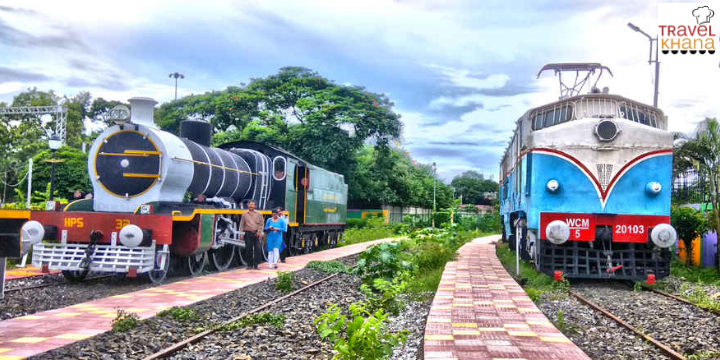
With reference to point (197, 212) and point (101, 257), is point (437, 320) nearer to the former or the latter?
point (197, 212)

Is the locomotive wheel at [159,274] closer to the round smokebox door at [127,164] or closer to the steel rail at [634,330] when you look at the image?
the round smokebox door at [127,164]

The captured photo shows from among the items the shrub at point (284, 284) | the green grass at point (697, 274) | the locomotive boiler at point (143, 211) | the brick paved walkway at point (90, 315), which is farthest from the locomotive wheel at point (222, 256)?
the green grass at point (697, 274)

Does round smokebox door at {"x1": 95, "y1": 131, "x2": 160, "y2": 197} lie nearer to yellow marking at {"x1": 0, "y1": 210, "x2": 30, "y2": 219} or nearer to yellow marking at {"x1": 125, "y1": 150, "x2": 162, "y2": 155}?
yellow marking at {"x1": 125, "y1": 150, "x2": 162, "y2": 155}

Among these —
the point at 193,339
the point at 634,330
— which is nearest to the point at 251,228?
the point at 193,339

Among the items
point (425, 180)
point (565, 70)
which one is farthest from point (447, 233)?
point (425, 180)

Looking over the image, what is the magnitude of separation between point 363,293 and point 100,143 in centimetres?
515

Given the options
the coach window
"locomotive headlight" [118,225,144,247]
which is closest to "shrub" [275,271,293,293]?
"locomotive headlight" [118,225,144,247]

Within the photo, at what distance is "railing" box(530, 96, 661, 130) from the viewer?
33.4 feet

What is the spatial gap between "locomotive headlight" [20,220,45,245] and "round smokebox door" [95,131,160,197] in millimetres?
1527

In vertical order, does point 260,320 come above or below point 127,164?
below

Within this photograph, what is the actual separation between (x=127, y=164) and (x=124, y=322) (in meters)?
4.73

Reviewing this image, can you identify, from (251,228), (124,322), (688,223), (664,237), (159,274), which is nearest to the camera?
(124,322)

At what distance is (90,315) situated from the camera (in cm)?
662

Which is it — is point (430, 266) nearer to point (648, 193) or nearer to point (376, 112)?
point (648, 193)
